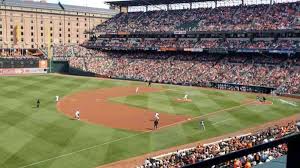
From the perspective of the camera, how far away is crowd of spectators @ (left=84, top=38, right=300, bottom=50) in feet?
223

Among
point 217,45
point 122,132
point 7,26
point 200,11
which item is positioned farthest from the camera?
point 7,26

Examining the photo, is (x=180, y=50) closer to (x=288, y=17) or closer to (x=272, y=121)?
(x=288, y=17)

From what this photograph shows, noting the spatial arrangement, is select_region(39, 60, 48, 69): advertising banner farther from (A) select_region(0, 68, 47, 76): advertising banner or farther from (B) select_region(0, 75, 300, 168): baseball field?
(B) select_region(0, 75, 300, 168): baseball field

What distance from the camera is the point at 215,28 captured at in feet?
259

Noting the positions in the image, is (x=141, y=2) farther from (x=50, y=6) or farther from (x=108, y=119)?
(x=108, y=119)

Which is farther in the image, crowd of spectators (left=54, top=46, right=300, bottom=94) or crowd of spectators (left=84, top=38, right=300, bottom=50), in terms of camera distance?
crowd of spectators (left=84, top=38, right=300, bottom=50)

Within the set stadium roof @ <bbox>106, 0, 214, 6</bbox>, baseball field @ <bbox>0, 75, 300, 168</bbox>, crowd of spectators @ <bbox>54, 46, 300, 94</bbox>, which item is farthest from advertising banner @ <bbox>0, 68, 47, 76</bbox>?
stadium roof @ <bbox>106, 0, 214, 6</bbox>

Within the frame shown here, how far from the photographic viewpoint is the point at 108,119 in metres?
38.2

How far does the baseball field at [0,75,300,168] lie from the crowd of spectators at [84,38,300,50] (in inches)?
608

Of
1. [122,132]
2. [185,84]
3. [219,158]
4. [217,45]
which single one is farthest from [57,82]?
[219,158]

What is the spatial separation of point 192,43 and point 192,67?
8.33 meters

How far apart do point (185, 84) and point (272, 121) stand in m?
31.9

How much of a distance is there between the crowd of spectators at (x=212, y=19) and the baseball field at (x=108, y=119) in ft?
68.4

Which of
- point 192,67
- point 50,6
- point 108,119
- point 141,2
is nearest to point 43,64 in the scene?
point 141,2
